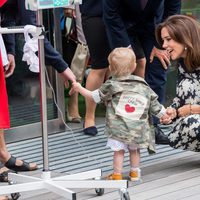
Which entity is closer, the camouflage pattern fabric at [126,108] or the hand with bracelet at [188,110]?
the camouflage pattern fabric at [126,108]

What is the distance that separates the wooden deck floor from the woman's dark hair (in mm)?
724

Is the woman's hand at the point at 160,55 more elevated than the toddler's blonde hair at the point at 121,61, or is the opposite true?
the toddler's blonde hair at the point at 121,61

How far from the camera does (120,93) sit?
433cm

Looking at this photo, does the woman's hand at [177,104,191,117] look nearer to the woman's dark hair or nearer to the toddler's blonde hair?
the woman's dark hair

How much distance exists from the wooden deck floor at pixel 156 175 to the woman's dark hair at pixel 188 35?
2.37ft

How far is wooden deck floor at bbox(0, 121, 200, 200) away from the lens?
4.18 m

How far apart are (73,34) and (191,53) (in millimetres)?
1835

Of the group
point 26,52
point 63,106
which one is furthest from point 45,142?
point 63,106

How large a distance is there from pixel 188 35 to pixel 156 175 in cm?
94

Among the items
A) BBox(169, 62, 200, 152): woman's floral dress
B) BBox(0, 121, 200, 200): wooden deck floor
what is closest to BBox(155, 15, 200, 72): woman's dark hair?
BBox(169, 62, 200, 152): woman's floral dress

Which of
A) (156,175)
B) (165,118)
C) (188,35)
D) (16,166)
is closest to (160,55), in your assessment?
(188,35)

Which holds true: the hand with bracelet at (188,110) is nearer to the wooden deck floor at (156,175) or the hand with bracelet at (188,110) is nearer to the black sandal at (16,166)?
the wooden deck floor at (156,175)

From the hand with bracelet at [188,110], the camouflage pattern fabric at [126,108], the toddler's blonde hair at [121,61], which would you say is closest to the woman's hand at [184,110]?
the hand with bracelet at [188,110]

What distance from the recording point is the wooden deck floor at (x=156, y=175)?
4.18 meters
